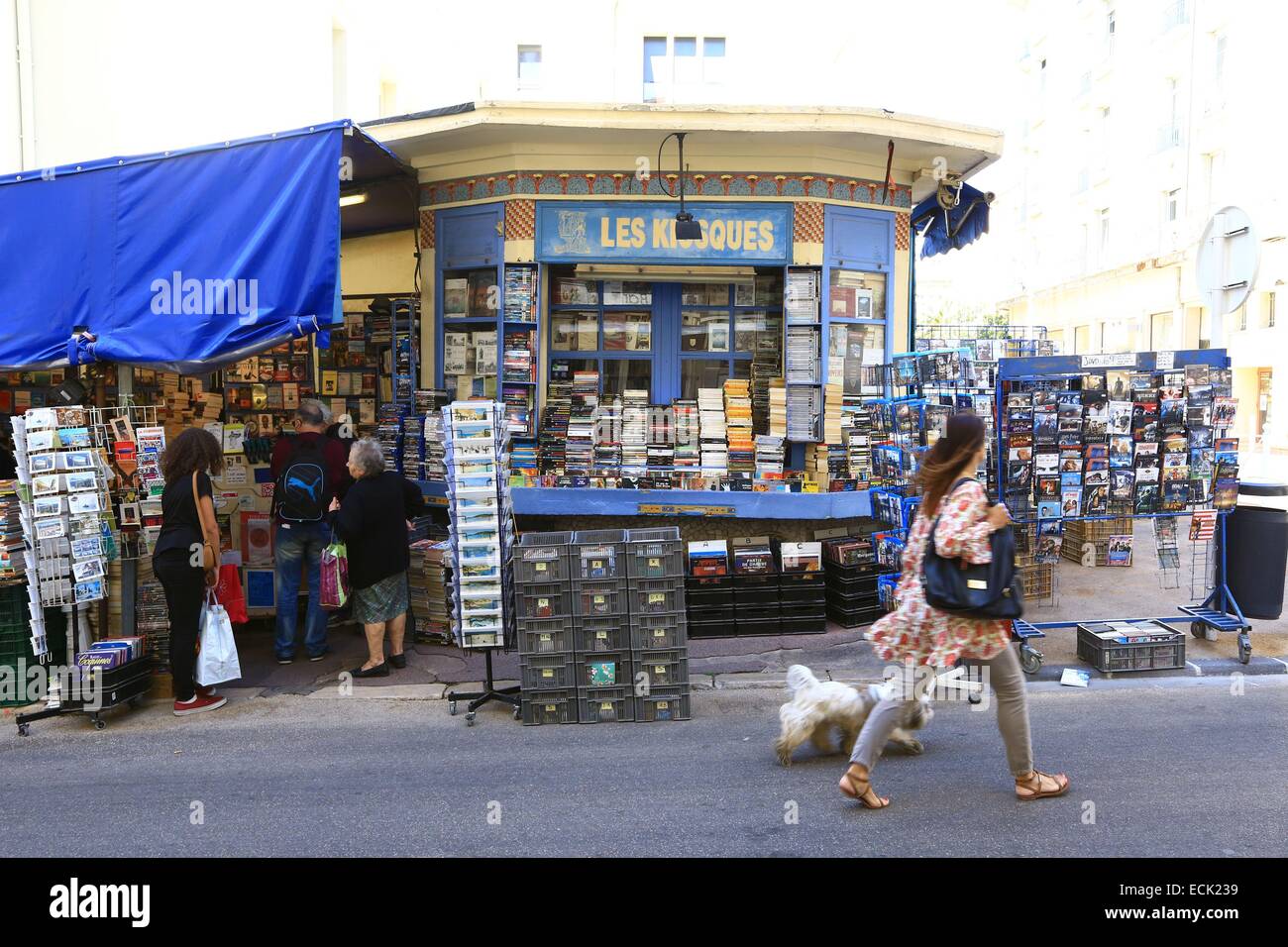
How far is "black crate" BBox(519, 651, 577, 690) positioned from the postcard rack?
11.1 ft

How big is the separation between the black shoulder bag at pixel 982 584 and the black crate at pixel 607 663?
88.4 inches

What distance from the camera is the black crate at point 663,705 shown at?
6121 mm

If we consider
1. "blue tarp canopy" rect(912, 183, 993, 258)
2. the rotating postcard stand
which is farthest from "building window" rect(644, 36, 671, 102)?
the rotating postcard stand

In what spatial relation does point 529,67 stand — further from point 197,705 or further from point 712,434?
point 197,705

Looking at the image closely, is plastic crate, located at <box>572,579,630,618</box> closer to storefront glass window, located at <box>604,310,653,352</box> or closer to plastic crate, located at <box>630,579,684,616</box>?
plastic crate, located at <box>630,579,684,616</box>

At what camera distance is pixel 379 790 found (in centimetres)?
507

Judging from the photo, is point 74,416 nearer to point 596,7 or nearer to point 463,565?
point 463,565

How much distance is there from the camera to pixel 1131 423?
723 cm

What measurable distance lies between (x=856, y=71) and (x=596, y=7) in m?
5.11

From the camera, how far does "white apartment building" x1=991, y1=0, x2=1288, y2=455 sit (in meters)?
24.4

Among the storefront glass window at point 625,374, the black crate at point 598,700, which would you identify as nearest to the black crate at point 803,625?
the black crate at point 598,700

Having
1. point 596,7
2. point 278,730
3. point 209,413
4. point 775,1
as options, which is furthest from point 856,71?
point 278,730

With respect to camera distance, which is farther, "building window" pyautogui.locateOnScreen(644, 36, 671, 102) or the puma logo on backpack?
"building window" pyautogui.locateOnScreen(644, 36, 671, 102)

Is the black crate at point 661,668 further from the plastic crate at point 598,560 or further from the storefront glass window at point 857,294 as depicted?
the storefront glass window at point 857,294
